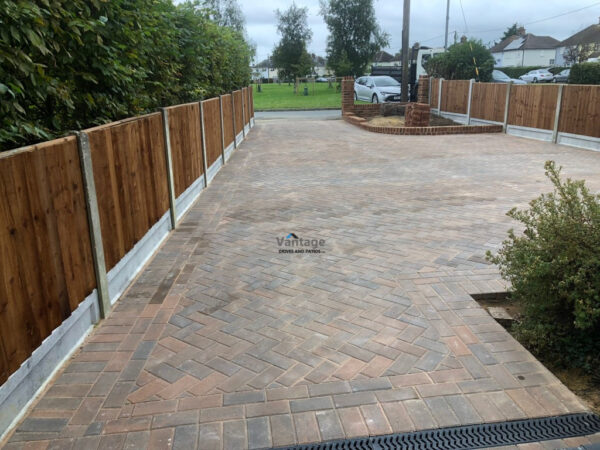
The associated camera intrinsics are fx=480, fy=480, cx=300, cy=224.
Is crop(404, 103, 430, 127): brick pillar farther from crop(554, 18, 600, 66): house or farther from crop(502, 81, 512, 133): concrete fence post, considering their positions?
crop(554, 18, 600, 66): house

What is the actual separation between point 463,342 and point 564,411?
82 centimetres

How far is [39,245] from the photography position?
115 inches

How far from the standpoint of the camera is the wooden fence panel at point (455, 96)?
18.6 metres

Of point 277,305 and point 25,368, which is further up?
point 25,368

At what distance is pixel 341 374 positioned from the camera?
311 centimetres

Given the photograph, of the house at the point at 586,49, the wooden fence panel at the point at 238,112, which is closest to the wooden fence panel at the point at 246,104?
the wooden fence panel at the point at 238,112

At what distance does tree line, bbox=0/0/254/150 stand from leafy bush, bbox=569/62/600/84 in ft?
68.2

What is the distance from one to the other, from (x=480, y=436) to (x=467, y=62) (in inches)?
860

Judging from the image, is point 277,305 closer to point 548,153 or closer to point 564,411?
point 564,411

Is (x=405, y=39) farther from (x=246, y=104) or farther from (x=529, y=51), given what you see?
(x=529, y=51)

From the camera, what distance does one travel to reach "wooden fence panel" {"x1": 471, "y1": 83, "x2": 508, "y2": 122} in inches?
643

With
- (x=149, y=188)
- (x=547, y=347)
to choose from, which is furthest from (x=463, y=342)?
(x=149, y=188)

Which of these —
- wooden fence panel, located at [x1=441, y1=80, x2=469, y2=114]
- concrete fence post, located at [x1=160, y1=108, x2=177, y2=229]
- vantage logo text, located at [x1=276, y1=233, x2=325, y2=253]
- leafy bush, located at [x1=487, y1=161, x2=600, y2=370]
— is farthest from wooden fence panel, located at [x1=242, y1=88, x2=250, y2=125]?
leafy bush, located at [x1=487, y1=161, x2=600, y2=370]

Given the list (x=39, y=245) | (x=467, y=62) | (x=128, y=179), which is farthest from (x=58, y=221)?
(x=467, y=62)
